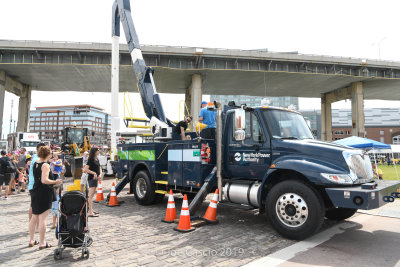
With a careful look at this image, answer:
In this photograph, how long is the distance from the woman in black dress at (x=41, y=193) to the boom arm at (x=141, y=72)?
18.8 ft

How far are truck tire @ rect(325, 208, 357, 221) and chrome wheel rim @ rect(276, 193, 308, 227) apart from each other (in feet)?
6.32

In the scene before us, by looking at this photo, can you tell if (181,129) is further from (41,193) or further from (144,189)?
(41,193)

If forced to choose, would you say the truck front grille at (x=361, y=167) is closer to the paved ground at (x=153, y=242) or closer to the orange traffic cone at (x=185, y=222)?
the paved ground at (x=153, y=242)

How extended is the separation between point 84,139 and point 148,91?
36.3 feet

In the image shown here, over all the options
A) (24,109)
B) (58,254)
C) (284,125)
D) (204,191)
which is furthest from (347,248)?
(24,109)

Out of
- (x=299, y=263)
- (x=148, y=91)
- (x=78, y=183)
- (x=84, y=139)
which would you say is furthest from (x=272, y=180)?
(x=84, y=139)

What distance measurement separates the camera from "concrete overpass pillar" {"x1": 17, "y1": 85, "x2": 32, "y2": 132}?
122ft

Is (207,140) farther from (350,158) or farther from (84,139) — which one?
(84,139)

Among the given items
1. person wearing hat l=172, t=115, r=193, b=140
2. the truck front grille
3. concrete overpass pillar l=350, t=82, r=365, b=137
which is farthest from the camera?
concrete overpass pillar l=350, t=82, r=365, b=137

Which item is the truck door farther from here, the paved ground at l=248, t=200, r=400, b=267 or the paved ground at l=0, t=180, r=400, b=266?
the paved ground at l=248, t=200, r=400, b=267

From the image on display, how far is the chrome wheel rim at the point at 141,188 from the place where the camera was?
339 inches

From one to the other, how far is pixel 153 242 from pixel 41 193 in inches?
86.4

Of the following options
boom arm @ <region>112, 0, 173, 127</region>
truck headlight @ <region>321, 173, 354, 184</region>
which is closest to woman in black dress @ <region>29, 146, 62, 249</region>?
truck headlight @ <region>321, 173, 354, 184</region>

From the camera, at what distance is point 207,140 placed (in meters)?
6.84
